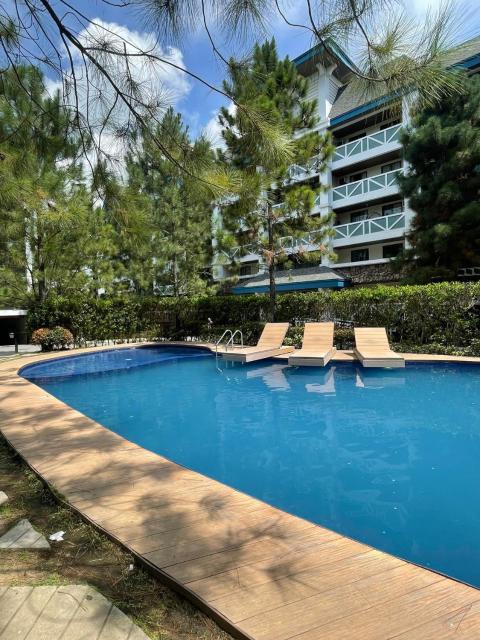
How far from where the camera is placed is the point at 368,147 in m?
22.7

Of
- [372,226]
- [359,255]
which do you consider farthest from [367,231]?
[359,255]

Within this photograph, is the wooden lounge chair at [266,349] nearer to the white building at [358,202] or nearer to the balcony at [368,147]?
the white building at [358,202]

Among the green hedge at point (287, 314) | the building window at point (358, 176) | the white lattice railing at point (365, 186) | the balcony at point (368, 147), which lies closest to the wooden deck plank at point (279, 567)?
the green hedge at point (287, 314)

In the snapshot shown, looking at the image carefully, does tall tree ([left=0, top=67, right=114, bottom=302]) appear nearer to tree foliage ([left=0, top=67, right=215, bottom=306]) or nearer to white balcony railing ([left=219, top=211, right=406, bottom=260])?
tree foliage ([left=0, top=67, right=215, bottom=306])

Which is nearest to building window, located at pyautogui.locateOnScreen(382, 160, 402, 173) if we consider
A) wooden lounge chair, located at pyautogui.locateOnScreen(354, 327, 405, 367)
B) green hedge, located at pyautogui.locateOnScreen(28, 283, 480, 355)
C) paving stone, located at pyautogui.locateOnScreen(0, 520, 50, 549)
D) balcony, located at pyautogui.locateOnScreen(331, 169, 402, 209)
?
balcony, located at pyautogui.locateOnScreen(331, 169, 402, 209)

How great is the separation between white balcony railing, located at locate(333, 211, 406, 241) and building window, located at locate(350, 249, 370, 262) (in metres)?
1.82

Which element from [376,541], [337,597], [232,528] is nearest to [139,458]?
[232,528]

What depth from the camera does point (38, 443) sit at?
4645mm

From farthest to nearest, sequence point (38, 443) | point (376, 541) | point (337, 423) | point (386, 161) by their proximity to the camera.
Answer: point (386, 161)
point (337, 423)
point (38, 443)
point (376, 541)

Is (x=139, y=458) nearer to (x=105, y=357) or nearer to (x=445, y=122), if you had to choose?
(x=105, y=357)

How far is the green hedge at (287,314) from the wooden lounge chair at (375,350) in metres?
1.84

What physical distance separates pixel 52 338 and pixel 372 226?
17.1m

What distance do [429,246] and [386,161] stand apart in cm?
1088

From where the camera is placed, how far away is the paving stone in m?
2.52
